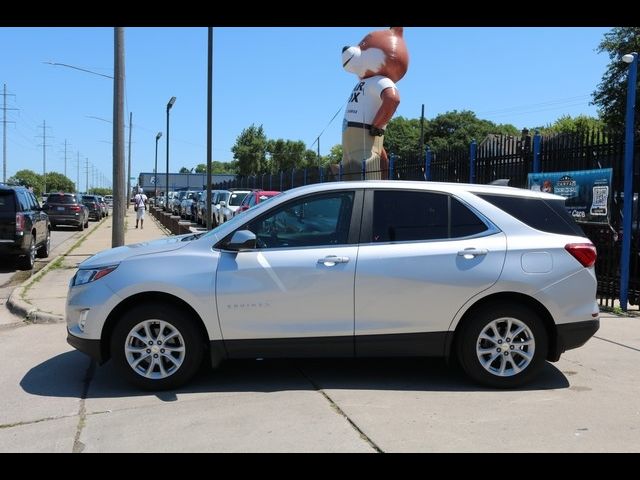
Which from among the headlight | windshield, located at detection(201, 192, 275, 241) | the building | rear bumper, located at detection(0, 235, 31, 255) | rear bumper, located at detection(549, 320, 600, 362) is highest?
the building

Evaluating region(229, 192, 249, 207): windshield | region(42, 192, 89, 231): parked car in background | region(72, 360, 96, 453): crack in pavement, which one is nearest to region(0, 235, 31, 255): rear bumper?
region(72, 360, 96, 453): crack in pavement

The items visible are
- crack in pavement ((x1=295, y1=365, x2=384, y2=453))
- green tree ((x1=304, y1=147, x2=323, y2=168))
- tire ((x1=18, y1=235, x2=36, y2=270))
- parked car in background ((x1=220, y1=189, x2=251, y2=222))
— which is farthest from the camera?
green tree ((x1=304, y1=147, x2=323, y2=168))

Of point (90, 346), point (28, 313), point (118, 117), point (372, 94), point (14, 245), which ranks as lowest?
point (28, 313)

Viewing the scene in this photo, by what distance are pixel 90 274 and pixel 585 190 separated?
6914mm

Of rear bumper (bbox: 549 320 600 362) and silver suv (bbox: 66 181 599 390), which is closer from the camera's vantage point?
silver suv (bbox: 66 181 599 390)

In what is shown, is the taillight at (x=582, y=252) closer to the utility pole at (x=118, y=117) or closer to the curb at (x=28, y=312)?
the curb at (x=28, y=312)

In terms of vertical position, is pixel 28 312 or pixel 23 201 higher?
pixel 23 201

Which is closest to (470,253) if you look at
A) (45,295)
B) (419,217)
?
(419,217)

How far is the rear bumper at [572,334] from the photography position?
4.98 meters

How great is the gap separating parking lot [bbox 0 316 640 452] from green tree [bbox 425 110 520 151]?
69.8 meters

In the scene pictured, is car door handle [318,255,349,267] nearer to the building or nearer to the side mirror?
the side mirror

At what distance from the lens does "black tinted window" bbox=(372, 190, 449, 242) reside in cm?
502

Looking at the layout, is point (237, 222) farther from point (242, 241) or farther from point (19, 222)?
point (19, 222)

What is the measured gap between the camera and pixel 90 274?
498 centimetres
